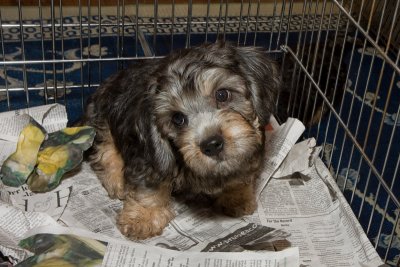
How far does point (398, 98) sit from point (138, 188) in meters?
1.43

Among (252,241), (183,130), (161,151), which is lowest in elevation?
Result: (252,241)

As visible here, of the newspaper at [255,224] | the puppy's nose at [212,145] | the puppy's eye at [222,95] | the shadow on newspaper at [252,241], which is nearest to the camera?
the puppy's nose at [212,145]

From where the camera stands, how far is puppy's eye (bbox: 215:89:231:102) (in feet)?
5.19

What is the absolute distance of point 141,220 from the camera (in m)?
1.84

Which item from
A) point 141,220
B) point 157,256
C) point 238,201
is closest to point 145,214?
point 141,220

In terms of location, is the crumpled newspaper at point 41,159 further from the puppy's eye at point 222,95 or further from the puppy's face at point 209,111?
the puppy's eye at point 222,95

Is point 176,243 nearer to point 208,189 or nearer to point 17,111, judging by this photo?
point 208,189

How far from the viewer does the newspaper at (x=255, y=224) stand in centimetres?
168

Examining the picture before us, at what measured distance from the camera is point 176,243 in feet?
6.01

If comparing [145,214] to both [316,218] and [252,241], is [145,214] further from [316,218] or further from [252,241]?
[316,218]

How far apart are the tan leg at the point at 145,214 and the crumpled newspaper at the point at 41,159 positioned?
0.28m

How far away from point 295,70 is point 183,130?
892 millimetres

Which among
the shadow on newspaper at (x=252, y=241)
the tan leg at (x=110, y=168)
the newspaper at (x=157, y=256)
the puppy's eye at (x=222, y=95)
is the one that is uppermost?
the puppy's eye at (x=222, y=95)

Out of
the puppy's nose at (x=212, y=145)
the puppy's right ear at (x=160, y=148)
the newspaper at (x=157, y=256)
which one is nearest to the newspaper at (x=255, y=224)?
the newspaper at (x=157, y=256)
